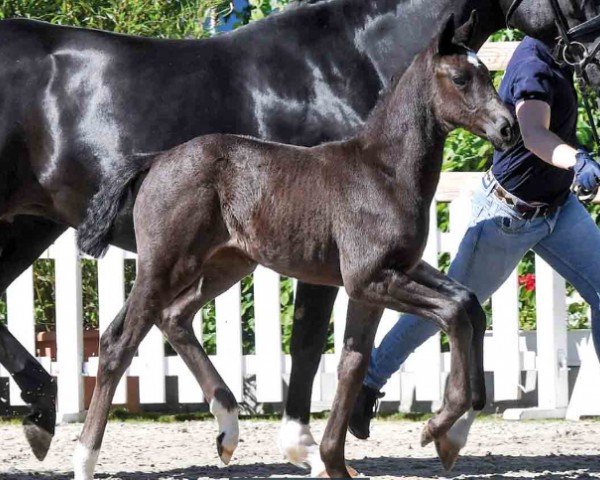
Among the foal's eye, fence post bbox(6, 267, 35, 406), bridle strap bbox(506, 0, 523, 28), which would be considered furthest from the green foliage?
the foal's eye

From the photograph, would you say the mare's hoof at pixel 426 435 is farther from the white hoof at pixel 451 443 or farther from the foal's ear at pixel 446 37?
the foal's ear at pixel 446 37

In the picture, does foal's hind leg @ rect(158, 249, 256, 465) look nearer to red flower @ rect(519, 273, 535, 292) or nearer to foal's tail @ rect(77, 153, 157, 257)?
foal's tail @ rect(77, 153, 157, 257)

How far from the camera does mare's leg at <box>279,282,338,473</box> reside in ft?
17.3

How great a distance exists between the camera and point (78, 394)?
7188mm

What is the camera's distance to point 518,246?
5047 mm

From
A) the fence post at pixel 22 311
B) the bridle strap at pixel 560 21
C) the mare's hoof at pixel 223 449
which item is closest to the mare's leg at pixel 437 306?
the mare's hoof at pixel 223 449

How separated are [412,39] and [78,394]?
9.89 ft

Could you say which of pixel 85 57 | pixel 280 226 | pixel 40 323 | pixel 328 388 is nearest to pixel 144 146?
pixel 85 57

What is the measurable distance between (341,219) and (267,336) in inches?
108

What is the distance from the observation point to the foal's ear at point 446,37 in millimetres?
4277

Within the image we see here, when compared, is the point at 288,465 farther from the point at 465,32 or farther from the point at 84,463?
the point at 465,32

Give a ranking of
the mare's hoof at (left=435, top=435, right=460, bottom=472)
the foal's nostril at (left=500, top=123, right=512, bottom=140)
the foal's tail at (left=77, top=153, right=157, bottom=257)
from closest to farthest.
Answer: the foal's nostril at (left=500, top=123, right=512, bottom=140) < the mare's hoof at (left=435, top=435, right=460, bottom=472) < the foal's tail at (left=77, top=153, right=157, bottom=257)

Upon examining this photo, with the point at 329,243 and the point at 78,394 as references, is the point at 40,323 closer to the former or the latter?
the point at 78,394

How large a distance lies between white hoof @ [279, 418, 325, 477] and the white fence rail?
166 cm
